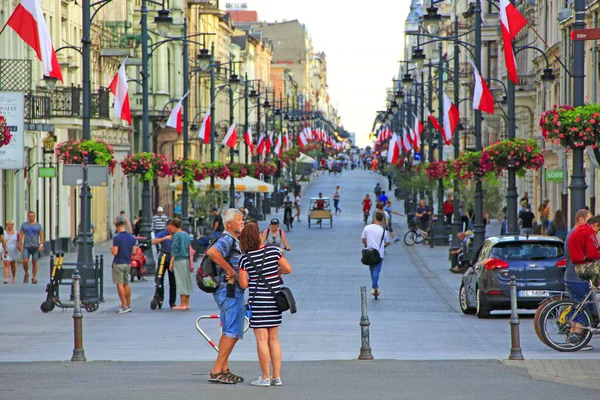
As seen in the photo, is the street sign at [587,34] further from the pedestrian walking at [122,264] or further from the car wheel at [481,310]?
the pedestrian walking at [122,264]

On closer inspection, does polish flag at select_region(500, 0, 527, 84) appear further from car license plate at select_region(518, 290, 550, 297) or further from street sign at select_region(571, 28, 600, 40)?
car license plate at select_region(518, 290, 550, 297)

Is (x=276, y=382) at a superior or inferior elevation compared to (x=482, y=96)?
inferior

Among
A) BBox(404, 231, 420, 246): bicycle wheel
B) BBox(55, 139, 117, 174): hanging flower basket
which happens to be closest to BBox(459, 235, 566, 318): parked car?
BBox(55, 139, 117, 174): hanging flower basket

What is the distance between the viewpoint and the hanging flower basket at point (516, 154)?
2778 centimetres

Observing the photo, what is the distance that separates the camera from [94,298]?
77.6ft

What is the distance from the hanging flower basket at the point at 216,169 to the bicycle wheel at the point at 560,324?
104 feet

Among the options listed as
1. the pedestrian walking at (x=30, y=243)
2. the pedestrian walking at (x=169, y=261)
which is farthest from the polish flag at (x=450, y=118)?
the pedestrian walking at (x=169, y=261)

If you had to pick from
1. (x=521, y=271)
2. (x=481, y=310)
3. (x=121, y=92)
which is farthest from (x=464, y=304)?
(x=121, y=92)

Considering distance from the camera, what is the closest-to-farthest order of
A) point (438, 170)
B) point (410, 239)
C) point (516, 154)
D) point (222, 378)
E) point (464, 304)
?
point (222, 378), point (464, 304), point (516, 154), point (438, 170), point (410, 239)

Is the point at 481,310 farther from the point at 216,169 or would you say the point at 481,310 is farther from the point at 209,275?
the point at 216,169

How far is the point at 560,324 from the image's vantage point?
50.0 ft

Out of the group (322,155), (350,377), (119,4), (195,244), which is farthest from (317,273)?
(322,155)

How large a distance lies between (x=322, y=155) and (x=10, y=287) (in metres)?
145

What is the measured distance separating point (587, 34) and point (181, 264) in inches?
341
